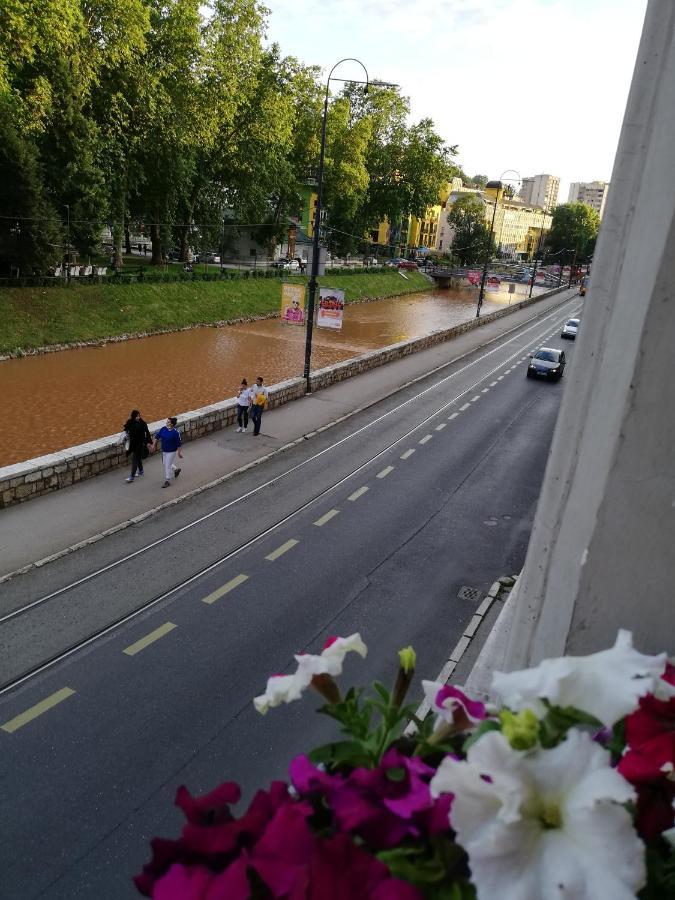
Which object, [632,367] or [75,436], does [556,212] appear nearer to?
[75,436]

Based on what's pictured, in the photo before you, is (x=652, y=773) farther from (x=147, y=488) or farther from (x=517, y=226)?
(x=517, y=226)

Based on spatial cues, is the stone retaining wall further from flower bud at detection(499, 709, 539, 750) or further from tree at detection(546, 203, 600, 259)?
tree at detection(546, 203, 600, 259)

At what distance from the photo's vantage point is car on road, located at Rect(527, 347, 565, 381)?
27516 mm

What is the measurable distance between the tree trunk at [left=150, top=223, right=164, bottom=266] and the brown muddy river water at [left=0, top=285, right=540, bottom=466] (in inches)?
340

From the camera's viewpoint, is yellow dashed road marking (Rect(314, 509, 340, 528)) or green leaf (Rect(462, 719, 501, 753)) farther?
yellow dashed road marking (Rect(314, 509, 340, 528))

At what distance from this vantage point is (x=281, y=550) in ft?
35.8

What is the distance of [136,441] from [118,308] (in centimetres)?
2139

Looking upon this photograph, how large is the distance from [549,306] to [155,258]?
1461 inches

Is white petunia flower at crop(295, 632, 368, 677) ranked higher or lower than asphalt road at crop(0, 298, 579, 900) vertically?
higher

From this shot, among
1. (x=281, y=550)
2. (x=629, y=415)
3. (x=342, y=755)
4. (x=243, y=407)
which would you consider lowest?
(x=281, y=550)

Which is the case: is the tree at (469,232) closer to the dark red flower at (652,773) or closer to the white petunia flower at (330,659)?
the white petunia flower at (330,659)

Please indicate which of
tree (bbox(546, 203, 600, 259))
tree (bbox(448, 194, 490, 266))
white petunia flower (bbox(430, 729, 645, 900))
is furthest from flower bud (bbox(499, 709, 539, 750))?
tree (bbox(546, 203, 600, 259))

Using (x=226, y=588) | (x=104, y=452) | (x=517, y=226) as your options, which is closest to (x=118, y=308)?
(x=104, y=452)

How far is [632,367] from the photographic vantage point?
74.2 inches
